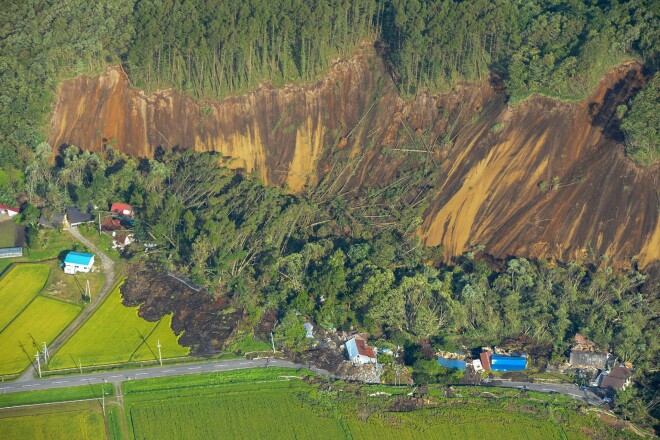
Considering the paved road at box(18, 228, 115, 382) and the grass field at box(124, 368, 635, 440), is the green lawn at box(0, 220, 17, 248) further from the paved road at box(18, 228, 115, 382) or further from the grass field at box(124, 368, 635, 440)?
the grass field at box(124, 368, 635, 440)

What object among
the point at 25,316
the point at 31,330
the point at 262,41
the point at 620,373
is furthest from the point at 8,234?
the point at 620,373

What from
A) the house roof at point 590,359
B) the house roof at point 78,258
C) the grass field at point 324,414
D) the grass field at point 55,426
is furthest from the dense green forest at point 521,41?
the grass field at point 55,426

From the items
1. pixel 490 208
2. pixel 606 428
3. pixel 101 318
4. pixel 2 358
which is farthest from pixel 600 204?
pixel 2 358

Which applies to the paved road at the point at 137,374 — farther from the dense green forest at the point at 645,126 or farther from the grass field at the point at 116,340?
the dense green forest at the point at 645,126

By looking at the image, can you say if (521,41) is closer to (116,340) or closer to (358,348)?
(358,348)

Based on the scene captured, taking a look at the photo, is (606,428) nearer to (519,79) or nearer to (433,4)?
(519,79)

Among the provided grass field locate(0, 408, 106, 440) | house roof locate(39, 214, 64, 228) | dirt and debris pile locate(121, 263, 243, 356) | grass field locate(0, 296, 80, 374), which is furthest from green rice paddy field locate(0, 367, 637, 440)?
house roof locate(39, 214, 64, 228)
